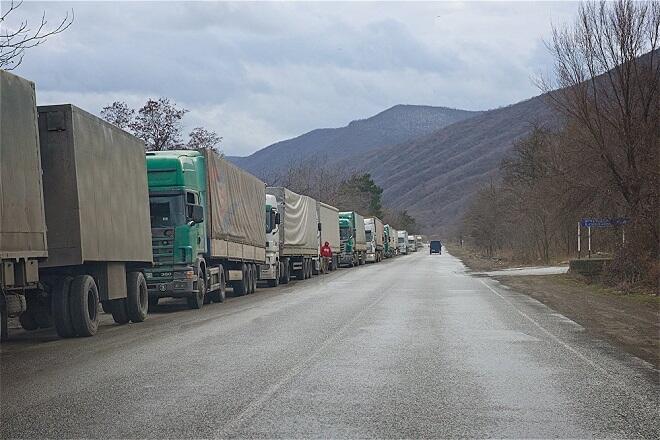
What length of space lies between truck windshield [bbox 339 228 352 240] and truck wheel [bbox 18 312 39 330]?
138 feet

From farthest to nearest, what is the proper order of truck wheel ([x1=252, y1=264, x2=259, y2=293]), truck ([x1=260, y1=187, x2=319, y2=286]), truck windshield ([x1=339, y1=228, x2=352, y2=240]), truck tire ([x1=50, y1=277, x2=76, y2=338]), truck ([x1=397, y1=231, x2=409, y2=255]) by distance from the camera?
truck ([x1=397, y1=231, x2=409, y2=255])
truck windshield ([x1=339, y1=228, x2=352, y2=240])
truck ([x1=260, y1=187, x2=319, y2=286])
truck wheel ([x1=252, y1=264, x2=259, y2=293])
truck tire ([x1=50, y1=277, x2=76, y2=338])

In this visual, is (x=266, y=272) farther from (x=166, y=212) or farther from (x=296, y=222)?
(x=166, y=212)

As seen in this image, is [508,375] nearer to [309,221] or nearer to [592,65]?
[592,65]

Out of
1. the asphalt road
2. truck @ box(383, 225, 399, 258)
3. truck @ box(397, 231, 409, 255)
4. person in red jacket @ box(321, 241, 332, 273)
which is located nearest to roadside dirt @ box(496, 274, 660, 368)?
the asphalt road

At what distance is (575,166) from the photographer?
30.5m

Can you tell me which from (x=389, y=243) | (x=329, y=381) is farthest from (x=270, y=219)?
(x=389, y=243)

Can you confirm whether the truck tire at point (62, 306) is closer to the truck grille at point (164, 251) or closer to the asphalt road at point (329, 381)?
the asphalt road at point (329, 381)

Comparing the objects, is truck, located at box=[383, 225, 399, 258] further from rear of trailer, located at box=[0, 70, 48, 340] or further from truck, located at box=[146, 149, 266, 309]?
rear of trailer, located at box=[0, 70, 48, 340]

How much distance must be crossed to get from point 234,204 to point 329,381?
16621 mm

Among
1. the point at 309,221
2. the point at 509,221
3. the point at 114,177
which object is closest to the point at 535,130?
the point at 509,221

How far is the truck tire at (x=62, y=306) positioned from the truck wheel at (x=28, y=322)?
133cm

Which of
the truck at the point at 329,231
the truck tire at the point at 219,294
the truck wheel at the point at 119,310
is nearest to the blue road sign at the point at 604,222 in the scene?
the truck tire at the point at 219,294

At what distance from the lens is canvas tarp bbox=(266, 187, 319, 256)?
3588 cm

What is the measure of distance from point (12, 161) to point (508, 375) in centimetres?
733
